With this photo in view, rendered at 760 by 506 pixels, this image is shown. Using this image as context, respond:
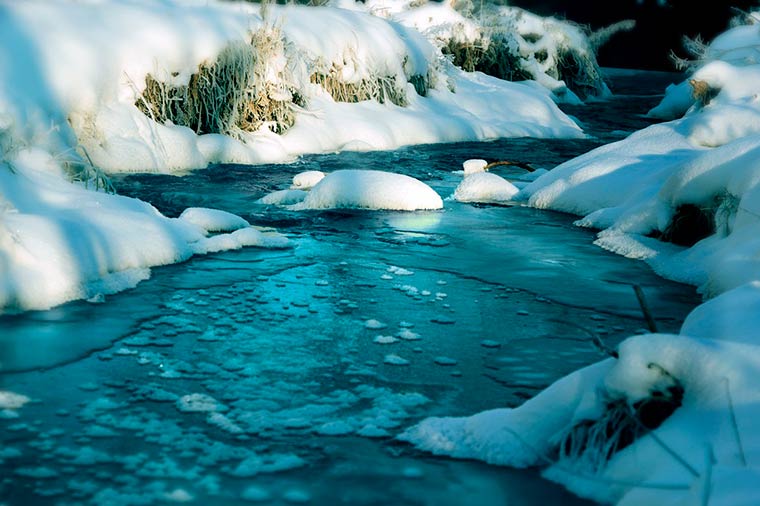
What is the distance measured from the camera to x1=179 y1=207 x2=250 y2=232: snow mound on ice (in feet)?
18.1

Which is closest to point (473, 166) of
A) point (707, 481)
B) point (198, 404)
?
point (198, 404)

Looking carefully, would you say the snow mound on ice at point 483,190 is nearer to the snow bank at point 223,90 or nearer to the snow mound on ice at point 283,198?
the snow mound on ice at point 283,198

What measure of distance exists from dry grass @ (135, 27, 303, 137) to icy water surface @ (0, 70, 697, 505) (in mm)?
2972

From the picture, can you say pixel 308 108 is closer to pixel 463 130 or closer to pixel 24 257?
pixel 463 130

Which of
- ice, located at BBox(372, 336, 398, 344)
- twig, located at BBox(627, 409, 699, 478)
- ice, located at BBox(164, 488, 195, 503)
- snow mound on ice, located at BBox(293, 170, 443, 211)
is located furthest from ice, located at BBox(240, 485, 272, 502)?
snow mound on ice, located at BBox(293, 170, 443, 211)

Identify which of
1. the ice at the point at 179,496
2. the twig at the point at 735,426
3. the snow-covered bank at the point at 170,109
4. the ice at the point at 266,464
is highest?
the snow-covered bank at the point at 170,109

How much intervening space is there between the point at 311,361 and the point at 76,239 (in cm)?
152

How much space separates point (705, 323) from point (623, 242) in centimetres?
250

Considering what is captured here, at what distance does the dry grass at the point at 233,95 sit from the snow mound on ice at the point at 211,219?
8.56 feet

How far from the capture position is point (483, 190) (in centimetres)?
707

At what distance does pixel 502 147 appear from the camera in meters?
10.2

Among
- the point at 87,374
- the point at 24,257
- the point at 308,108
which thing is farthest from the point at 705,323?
the point at 308,108

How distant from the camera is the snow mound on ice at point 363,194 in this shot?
6.38 meters

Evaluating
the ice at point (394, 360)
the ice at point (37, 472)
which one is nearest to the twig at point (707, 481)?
the ice at point (394, 360)
